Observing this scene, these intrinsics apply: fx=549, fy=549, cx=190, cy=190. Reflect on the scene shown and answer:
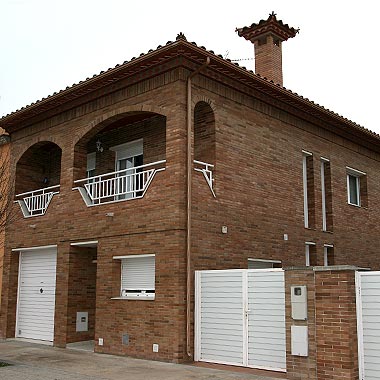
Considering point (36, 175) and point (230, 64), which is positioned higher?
point (230, 64)

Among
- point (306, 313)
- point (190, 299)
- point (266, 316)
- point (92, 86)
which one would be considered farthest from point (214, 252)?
point (92, 86)

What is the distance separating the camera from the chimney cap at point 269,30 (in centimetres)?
1841

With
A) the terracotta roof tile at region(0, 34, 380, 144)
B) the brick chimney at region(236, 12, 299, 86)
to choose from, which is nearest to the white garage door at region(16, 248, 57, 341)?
the terracotta roof tile at region(0, 34, 380, 144)

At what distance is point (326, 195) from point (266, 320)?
7325 mm

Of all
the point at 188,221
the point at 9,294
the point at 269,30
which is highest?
the point at 269,30

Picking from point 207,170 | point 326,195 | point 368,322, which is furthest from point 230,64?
point 368,322

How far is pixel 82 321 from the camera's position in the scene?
14.9m

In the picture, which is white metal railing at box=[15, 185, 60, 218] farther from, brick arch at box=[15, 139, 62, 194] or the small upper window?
the small upper window

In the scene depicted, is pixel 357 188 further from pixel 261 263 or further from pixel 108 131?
pixel 108 131

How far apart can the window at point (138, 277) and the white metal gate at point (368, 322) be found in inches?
190

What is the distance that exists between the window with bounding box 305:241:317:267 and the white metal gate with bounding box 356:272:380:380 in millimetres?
6315

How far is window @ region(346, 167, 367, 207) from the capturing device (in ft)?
61.5

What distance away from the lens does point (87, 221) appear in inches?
567

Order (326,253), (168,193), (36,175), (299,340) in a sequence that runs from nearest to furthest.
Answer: (299,340), (168,193), (326,253), (36,175)
